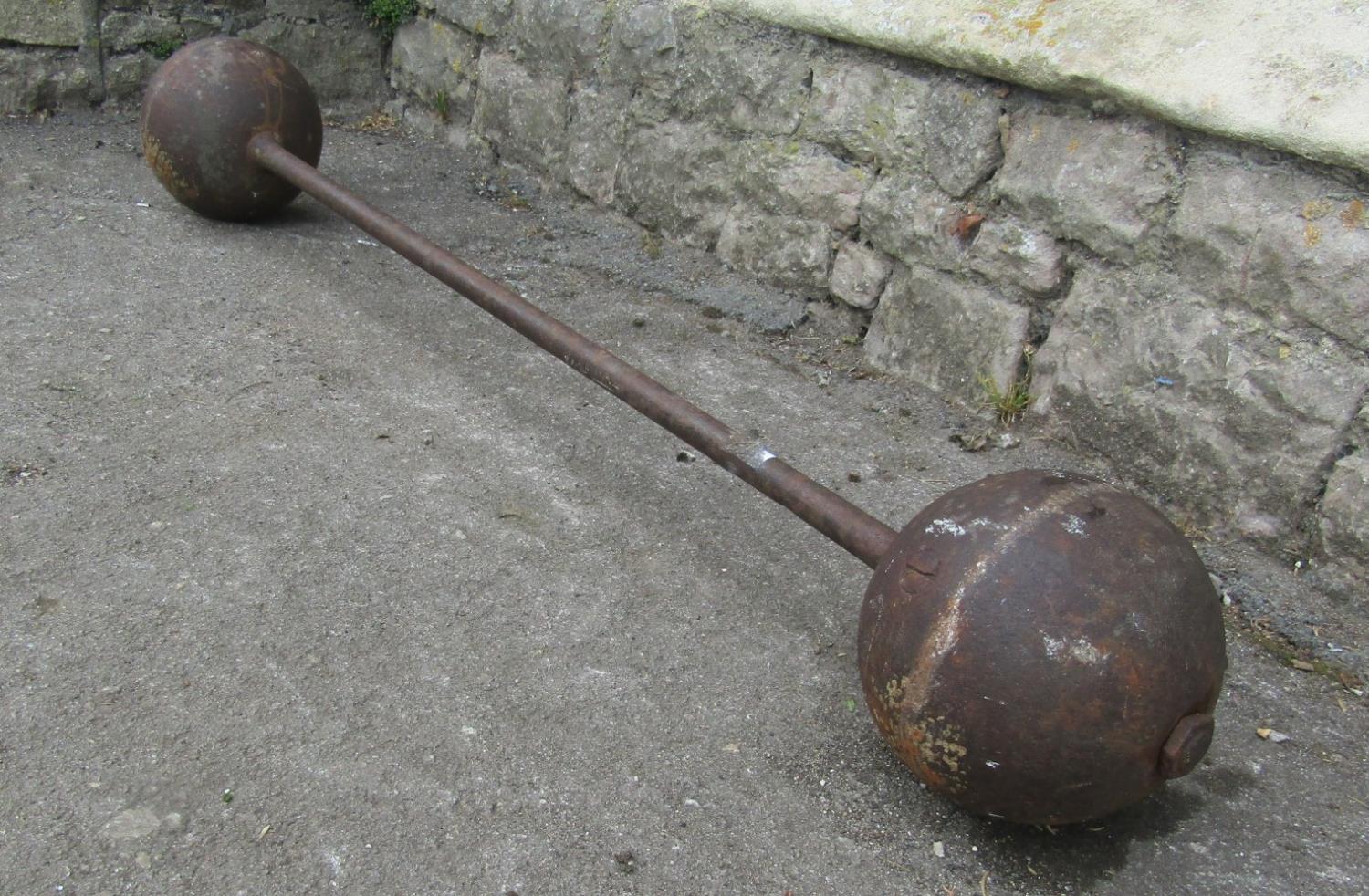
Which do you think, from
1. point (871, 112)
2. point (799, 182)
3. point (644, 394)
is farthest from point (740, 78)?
point (644, 394)

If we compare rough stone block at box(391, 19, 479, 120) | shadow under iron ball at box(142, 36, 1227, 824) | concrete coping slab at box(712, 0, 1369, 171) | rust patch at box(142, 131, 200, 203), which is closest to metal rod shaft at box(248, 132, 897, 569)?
shadow under iron ball at box(142, 36, 1227, 824)

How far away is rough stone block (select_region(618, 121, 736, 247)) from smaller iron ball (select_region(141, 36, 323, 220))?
116 centimetres

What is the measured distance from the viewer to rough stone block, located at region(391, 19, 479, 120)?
5.12m

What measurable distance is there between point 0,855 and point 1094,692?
1.67 m

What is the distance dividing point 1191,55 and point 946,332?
1.00 metres

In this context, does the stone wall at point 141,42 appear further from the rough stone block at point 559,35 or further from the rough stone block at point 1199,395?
the rough stone block at point 1199,395

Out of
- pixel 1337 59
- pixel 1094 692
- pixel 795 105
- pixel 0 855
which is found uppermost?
pixel 1337 59

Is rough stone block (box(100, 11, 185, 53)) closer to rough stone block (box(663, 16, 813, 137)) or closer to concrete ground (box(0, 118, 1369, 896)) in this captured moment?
concrete ground (box(0, 118, 1369, 896))

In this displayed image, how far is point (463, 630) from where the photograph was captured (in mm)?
2512

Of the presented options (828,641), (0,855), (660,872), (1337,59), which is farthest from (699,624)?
(1337,59)

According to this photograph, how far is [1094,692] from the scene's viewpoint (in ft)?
6.01

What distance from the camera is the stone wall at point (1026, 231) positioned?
2.73 meters

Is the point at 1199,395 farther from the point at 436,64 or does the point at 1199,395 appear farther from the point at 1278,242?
the point at 436,64

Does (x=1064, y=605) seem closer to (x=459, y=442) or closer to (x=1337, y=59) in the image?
(x=1337, y=59)
